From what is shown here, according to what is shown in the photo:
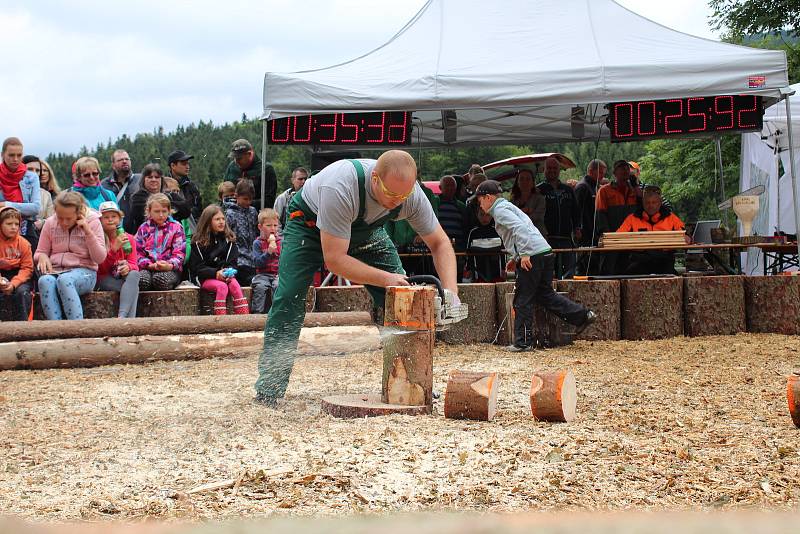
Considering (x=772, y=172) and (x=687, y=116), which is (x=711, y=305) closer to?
(x=687, y=116)

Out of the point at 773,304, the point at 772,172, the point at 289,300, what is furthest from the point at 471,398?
the point at 772,172

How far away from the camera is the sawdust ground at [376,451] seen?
2.52 m

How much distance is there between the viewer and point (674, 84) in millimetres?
7762

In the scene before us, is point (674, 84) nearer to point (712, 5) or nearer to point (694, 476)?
point (694, 476)

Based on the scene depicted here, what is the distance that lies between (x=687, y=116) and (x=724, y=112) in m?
0.36

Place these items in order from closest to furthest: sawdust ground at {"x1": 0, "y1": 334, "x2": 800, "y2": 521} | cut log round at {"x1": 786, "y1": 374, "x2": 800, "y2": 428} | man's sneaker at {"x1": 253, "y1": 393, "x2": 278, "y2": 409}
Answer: sawdust ground at {"x1": 0, "y1": 334, "x2": 800, "y2": 521} < cut log round at {"x1": 786, "y1": 374, "x2": 800, "y2": 428} < man's sneaker at {"x1": 253, "y1": 393, "x2": 278, "y2": 409}

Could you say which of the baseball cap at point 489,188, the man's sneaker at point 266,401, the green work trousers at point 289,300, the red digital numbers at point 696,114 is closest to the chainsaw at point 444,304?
the green work trousers at point 289,300

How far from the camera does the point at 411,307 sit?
3.94m

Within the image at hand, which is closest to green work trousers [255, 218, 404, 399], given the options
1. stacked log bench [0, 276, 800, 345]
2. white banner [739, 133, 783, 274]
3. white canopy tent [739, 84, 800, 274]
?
stacked log bench [0, 276, 800, 345]

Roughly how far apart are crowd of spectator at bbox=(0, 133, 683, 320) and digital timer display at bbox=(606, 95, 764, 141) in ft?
2.78

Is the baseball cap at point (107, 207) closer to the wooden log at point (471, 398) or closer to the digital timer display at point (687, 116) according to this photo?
the wooden log at point (471, 398)

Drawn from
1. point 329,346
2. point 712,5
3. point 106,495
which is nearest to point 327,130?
point 329,346

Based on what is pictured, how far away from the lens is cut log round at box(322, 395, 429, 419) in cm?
389

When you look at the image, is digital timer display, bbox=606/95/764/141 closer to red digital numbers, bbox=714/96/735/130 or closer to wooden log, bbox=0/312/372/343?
red digital numbers, bbox=714/96/735/130
